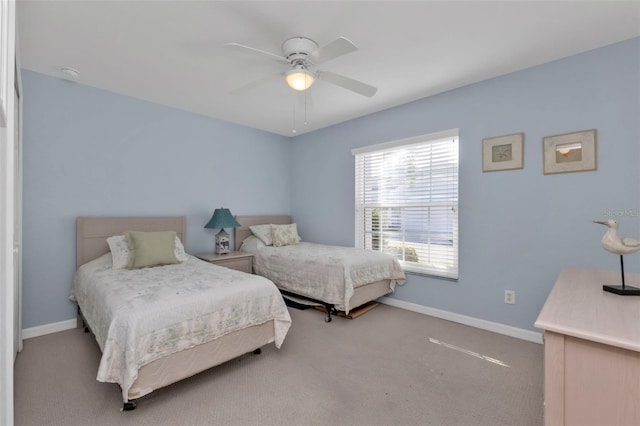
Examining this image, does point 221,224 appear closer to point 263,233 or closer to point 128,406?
point 263,233

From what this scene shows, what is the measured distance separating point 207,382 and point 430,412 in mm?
1465

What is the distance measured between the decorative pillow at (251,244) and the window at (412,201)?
139 centimetres

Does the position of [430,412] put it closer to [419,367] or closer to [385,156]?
[419,367]

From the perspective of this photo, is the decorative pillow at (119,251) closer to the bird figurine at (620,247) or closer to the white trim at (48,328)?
the white trim at (48,328)

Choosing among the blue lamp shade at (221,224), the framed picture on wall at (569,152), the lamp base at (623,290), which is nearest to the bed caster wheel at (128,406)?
the blue lamp shade at (221,224)

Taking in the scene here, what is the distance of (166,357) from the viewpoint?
5.90 feet

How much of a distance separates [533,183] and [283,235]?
3.00 m

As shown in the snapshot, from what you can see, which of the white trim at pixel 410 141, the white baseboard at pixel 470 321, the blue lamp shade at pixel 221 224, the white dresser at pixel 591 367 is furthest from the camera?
the blue lamp shade at pixel 221 224

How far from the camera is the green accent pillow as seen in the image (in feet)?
9.30

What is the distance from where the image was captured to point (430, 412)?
1756 millimetres

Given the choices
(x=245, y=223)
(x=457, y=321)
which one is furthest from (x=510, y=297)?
(x=245, y=223)

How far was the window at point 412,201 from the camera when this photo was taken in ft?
10.8

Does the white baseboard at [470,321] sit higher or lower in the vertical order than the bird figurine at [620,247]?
lower

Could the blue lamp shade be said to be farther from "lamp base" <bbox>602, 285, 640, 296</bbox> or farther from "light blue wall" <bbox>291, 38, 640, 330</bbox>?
"lamp base" <bbox>602, 285, 640, 296</bbox>
